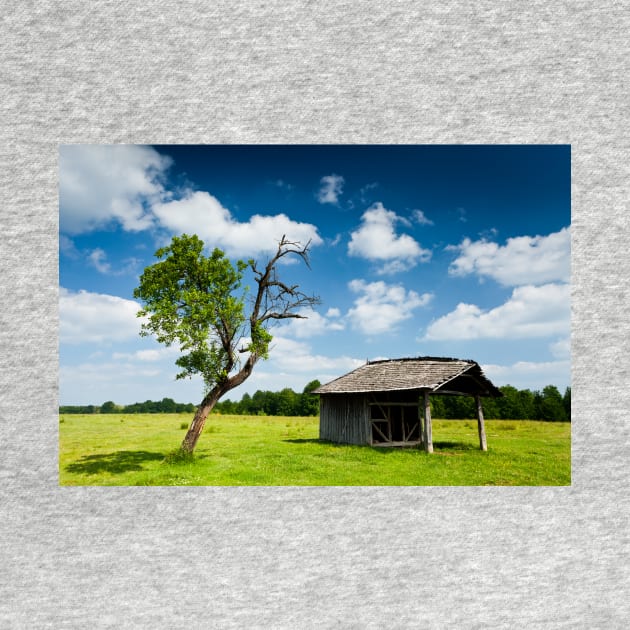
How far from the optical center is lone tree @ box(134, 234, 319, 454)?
5.07 meters

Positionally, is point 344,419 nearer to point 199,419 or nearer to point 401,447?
point 401,447

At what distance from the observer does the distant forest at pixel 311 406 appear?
462cm

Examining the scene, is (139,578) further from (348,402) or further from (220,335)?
(348,402)

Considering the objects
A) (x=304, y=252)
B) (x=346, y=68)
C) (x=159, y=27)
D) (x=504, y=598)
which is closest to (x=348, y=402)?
(x=304, y=252)

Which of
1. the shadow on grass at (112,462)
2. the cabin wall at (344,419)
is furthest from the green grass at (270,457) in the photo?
the cabin wall at (344,419)

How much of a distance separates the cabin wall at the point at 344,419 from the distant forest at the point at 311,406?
467 mm

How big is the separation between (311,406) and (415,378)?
1392 millimetres

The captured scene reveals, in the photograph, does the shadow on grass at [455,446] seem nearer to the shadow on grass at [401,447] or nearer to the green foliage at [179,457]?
the shadow on grass at [401,447]

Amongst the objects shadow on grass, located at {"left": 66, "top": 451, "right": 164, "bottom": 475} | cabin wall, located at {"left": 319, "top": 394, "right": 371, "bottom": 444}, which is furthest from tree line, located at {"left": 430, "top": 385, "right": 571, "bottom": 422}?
shadow on grass, located at {"left": 66, "top": 451, "right": 164, "bottom": 475}

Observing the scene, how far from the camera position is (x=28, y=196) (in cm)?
439

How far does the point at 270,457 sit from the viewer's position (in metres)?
5.19

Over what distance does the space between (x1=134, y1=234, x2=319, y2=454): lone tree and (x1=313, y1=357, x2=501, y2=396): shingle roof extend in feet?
3.35

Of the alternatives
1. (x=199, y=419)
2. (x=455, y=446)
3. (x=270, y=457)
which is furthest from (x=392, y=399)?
(x=199, y=419)

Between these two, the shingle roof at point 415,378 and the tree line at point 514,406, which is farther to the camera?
the shingle roof at point 415,378
